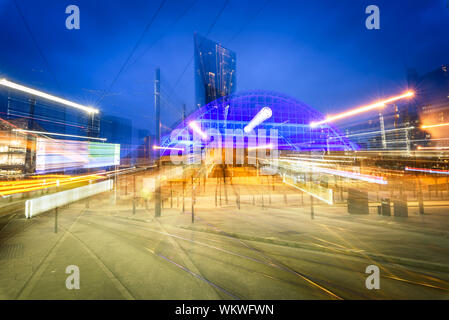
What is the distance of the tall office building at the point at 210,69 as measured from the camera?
2594 inches

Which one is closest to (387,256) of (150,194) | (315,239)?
(315,239)

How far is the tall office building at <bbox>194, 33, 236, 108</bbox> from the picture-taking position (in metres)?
65.9

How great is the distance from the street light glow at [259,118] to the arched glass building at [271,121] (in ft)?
5.14

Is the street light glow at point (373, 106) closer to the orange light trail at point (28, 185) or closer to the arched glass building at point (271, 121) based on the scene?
the orange light trail at point (28, 185)

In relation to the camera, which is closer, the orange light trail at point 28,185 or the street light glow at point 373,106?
the street light glow at point 373,106

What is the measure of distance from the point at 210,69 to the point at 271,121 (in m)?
31.6

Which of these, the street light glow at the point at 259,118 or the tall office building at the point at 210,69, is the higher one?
the tall office building at the point at 210,69

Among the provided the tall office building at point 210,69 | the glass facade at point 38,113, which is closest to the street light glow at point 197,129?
the tall office building at point 210,69

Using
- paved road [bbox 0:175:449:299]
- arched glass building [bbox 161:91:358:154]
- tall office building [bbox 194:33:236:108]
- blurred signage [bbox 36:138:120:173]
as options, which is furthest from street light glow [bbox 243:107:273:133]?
paved road [bbox 0:175:449:299]

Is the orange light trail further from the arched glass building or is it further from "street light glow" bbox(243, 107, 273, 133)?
"street light glow" bbox(243, 107, 273, 133)

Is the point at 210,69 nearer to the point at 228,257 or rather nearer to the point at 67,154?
the point at 67,154

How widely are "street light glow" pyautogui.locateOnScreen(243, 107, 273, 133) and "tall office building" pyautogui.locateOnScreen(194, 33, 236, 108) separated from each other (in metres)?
24.7
